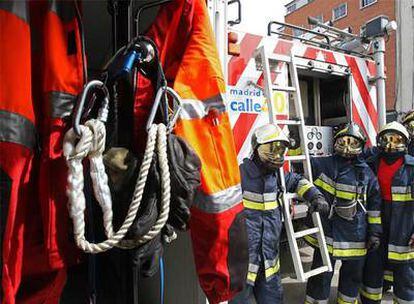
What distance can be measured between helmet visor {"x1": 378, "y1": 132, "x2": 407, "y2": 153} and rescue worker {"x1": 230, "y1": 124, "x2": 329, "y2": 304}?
114 centimetres

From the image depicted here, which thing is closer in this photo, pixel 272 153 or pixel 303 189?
pixel 272 153

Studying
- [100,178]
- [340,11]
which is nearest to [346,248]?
[100,178]

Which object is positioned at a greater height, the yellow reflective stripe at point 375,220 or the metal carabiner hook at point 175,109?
the metal carabiner hook at point 175,109

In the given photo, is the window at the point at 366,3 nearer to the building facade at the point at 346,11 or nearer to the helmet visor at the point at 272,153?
the building facade at the point at 346,11

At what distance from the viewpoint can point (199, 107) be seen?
126cm

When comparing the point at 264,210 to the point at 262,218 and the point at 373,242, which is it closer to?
the point at 262,218

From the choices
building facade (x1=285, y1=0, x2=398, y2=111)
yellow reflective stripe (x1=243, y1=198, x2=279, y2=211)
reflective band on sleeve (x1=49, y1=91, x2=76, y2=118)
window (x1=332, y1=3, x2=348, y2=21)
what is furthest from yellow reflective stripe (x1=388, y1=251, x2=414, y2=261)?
window (x1=332, y1=3, x2=348, y2=21)

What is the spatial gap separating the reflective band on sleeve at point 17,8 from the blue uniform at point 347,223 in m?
2.61

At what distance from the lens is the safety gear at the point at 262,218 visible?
100 inches

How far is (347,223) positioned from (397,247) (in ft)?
1.49

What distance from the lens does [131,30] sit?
1275 millimetres

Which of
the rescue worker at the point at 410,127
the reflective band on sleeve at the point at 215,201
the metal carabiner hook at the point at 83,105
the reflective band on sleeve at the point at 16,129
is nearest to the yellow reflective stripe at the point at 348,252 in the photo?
the rescue worker at the point at 410,127

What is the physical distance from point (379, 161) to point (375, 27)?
1241 millimetres

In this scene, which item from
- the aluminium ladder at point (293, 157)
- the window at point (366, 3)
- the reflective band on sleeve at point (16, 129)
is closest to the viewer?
the reflective band on sleeve at point (16, 129)
